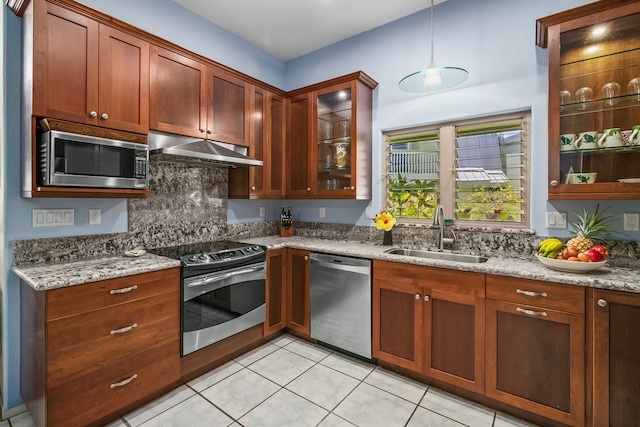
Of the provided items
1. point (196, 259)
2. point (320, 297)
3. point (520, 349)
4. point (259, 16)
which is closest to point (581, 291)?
point (520, 349)

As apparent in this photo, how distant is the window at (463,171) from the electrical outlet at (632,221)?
547mm

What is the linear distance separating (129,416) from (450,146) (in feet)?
10.1

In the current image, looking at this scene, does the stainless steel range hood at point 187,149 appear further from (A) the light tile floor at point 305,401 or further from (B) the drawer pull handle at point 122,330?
(A) the light tile floor at point 305,401

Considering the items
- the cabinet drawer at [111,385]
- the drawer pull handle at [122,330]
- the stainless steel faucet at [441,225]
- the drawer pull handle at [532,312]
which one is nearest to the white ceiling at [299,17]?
the stainless steel faucet at [441,225]

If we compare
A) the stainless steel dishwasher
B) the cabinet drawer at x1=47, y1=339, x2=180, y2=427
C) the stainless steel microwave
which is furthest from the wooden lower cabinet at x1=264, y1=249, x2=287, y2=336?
the stainless steel microwave

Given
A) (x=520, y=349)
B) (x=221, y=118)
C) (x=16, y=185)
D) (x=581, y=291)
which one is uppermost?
(x=221, y=118)

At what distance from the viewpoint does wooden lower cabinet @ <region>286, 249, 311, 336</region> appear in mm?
2863

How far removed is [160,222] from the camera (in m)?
2.64

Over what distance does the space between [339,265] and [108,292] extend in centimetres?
161

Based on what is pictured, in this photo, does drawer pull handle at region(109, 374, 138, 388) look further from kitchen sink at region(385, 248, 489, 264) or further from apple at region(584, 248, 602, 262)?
apple at region(584, 248, 602, 262)

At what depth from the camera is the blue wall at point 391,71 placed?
1.94 metres

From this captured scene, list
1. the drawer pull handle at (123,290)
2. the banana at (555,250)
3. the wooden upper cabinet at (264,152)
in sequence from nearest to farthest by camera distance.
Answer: the drawer pull handle at (123,290) < the banana at (555,250) < the wooden upper cabinet at (264,152)

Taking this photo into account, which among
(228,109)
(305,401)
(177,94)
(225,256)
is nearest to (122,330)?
(225,256)

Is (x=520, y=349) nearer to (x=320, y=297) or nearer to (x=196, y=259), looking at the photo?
(x=320, y=297)
